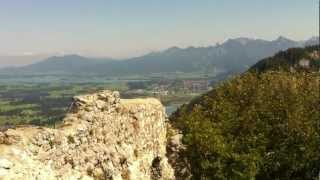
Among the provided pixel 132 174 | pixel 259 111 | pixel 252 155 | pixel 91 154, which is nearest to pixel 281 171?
pixel 252 155

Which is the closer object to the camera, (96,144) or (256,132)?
(96,144)

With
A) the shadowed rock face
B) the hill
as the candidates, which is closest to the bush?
the hill

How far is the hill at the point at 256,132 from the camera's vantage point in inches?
1665

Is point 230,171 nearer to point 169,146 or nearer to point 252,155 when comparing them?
point 252,155

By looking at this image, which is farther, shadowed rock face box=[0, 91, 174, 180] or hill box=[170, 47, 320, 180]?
hill box=[170, 47, 320, 180]

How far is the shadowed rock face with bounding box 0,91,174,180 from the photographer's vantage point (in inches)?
858

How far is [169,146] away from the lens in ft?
134

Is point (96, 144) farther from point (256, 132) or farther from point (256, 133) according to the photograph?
point (256, 132)

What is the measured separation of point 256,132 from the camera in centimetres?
4678

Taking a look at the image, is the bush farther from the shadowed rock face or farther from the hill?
the shadowed rock face

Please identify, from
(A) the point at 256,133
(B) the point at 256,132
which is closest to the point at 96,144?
(A) the point at 256,133

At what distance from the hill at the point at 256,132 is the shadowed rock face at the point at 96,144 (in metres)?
4.98

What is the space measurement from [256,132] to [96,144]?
22.3 meters

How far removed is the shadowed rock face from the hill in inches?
196
